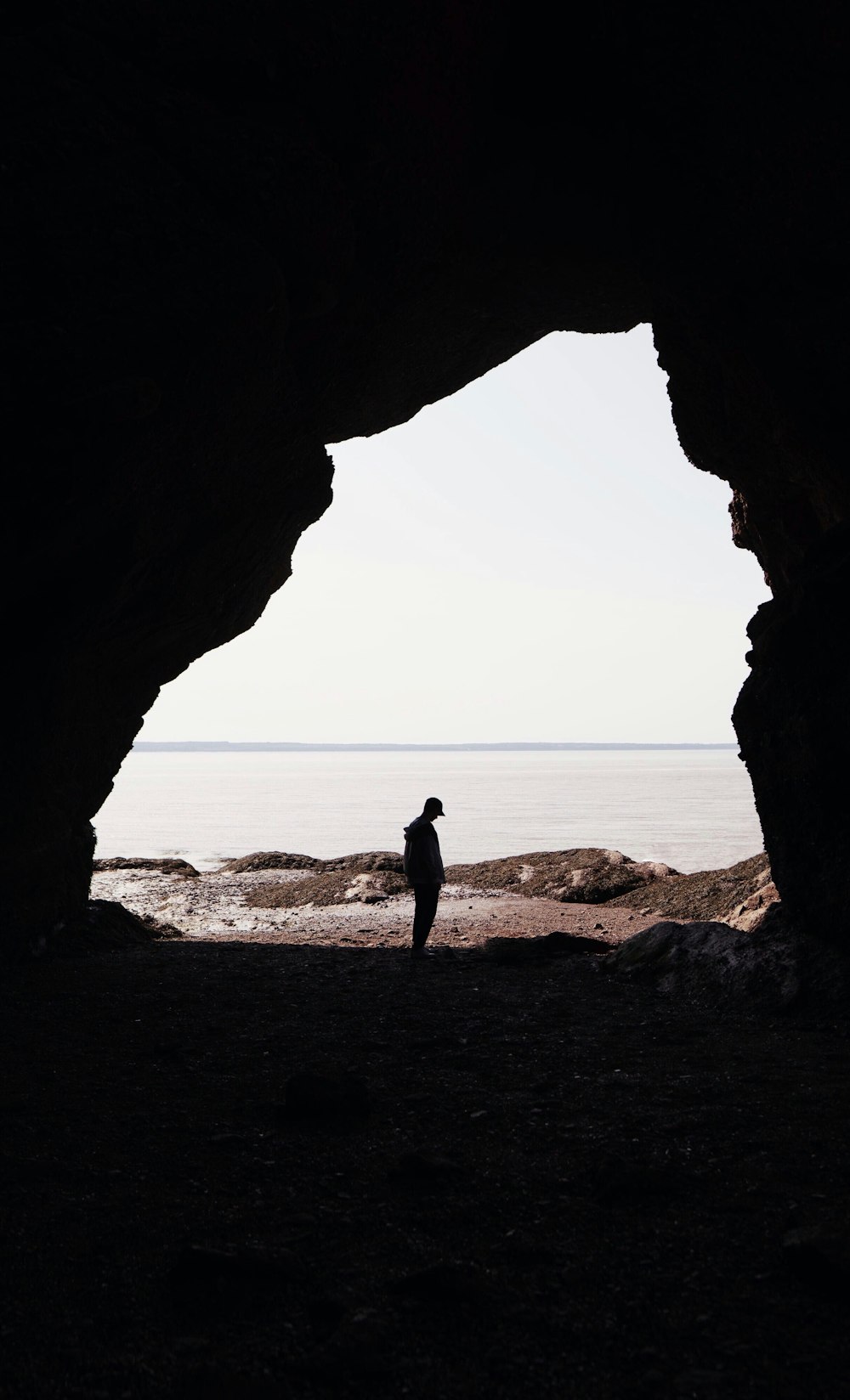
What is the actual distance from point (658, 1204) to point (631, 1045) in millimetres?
3094

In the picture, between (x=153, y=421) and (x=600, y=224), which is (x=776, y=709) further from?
(x=153, y=421)

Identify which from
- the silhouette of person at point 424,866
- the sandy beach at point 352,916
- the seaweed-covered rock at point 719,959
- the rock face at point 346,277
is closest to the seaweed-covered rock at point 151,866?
the sandy beach at point 352,916

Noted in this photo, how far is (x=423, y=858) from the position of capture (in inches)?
524

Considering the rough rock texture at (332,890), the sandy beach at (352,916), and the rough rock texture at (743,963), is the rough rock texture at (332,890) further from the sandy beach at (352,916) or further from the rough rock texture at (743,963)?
the rough rock texture at (743,963)

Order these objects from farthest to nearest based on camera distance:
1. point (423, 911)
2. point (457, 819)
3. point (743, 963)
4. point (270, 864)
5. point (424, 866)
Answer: point (457, 819) → point (270, 864) → point (424, 866) → point (423, 911) → point (743, 963)

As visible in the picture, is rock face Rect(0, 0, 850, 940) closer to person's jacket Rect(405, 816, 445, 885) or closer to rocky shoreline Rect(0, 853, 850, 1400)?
rocky shoreline Rect(0, 853, 850, 1400)

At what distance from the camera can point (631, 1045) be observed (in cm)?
772

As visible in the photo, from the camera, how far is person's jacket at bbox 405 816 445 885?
1330 cm

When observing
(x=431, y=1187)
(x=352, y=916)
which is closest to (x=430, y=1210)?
(x=431, y=1187)

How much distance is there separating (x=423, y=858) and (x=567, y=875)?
8.53 meters

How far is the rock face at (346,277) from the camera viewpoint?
8367 mm

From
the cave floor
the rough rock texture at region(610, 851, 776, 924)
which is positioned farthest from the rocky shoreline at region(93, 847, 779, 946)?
the cave floor

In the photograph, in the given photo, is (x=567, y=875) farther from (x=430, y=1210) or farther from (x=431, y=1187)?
(x=430, y=1210)

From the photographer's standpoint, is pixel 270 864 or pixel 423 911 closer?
pixel 423 911
